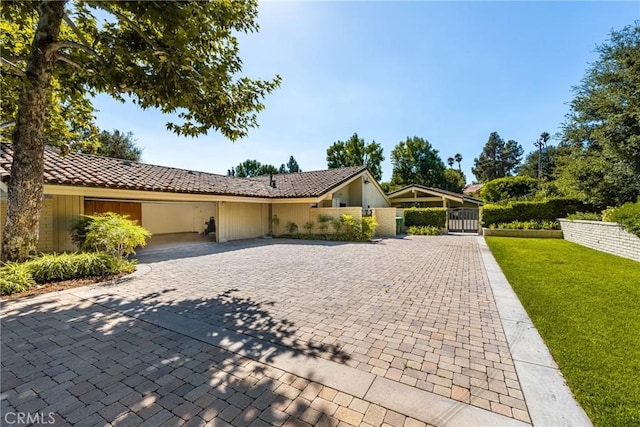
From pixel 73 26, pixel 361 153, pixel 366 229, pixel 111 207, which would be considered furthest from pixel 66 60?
pixel 361 153

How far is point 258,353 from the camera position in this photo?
10.9 feet

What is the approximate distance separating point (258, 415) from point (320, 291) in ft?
12.0

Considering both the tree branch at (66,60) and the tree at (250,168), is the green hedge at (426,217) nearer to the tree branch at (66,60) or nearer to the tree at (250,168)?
the tree branch at (66,60)

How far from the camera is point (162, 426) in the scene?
2.17 metres

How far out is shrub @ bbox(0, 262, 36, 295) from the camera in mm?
5383

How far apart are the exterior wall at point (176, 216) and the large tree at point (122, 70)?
11.5 m

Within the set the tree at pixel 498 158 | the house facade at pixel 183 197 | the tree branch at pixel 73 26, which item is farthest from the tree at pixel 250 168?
the tree branch at pixel 73 26

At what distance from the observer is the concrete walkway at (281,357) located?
2350 mm

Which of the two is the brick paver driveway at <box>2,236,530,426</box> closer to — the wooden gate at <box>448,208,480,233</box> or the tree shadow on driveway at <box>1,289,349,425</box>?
the tree shadow on driveway at <box>1,289,349,425</box>

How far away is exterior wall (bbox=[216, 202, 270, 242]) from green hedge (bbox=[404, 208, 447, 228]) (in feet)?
33.5

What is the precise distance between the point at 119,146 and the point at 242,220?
22.6 metres

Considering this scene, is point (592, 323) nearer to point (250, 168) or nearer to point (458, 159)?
point (250, 168)

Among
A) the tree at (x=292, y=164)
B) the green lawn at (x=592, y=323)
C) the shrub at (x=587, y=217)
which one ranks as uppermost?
the tree at (x=292, y=164)

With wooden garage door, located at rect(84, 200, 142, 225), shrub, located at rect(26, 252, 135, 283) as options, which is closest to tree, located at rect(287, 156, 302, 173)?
wooden garage door, located at rect(84, 200, 142, 225)
